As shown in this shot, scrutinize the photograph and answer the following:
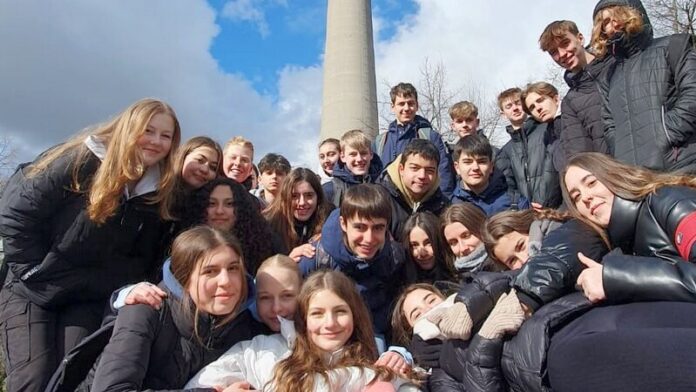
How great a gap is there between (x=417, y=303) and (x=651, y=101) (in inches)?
87.3

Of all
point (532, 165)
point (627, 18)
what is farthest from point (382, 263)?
point (627, 18)

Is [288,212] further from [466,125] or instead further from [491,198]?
[466,125]

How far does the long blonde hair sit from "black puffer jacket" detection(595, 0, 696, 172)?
10.6 feet

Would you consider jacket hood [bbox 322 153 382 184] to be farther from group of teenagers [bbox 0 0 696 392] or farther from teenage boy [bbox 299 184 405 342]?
teenage boy [bbox 299 184 405 342]

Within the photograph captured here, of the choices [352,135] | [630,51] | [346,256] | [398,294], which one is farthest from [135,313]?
[630,51]

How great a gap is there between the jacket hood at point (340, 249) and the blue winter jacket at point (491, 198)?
1.08 meters

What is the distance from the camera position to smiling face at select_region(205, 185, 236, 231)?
3.84m

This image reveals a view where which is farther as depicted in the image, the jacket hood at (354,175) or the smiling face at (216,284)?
the jacket hood at (354,175)

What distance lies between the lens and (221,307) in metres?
2.86

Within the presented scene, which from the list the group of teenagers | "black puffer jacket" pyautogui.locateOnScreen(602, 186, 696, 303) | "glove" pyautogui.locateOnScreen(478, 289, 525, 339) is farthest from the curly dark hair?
"black puffer jacket" pyautogui.locateOnScreen(602, 186, 696, 303)

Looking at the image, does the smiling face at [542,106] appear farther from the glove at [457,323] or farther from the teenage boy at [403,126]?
the glove at [457,323]

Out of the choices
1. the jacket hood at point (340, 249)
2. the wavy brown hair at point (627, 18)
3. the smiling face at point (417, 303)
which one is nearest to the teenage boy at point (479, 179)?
the jacket hood at point (340, 249)

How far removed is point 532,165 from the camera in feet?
17.5

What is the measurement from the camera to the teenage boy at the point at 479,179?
457 cm
